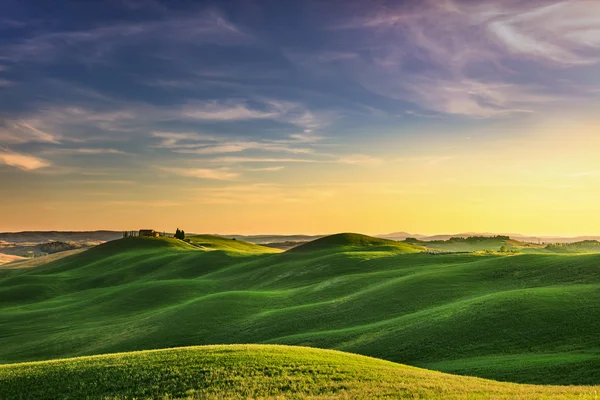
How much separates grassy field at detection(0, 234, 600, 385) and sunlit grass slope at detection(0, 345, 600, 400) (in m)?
8.15

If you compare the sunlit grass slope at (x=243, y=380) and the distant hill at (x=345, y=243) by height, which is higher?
the distant hill at (x=345, y=243)

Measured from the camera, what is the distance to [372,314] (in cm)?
5166

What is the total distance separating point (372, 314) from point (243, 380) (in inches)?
1215

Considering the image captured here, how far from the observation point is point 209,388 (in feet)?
70.8

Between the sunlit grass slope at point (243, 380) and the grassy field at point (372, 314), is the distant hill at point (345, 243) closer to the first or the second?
the grassy field at point (372, 314)

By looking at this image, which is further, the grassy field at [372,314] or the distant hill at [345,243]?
the distant hill at [345,243]

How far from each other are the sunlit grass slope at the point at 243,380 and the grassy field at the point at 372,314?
8.15 meters

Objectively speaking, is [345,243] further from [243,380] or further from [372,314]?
[243,380]

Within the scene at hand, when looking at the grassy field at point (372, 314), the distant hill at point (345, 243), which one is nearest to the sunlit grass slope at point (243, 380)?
the grassy field at point (372, 314)

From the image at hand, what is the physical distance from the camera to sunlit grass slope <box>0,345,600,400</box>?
20.3 metres

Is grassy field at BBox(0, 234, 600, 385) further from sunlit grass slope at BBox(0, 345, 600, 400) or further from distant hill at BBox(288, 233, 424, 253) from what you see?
distant hill at BBox(288, 233, 424, 253)

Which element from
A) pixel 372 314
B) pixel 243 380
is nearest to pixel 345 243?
pixel 372 314

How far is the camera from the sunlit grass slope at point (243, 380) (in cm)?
2033

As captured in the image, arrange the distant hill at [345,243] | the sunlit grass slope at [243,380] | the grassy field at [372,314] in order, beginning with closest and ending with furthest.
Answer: the sunlit grass slope at [243,380]
the grassy field at [372,314]
the distant hill at [345,243]
